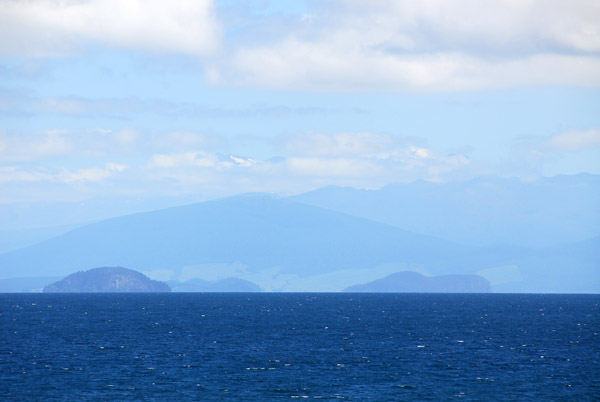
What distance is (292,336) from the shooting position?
151625 millimetres

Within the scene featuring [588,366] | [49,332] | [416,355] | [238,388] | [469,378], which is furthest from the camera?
[49,332]

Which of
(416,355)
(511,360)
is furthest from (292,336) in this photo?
(511,360)

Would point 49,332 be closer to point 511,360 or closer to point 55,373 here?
point 55,373

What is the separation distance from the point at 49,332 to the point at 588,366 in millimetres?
102040

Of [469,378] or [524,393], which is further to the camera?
[469,378]

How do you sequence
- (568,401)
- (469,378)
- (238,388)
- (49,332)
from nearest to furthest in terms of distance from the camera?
1. (568,401)
2. (238,388)
3. (469,378)
4. (49,332)

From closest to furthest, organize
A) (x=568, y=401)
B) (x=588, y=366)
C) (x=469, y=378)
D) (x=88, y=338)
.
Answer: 1. (x=568, y=401)
2. (x=469, y=378)
3. (x=588, y=366)
4. (x=88, y=338)

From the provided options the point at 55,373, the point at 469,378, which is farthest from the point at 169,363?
the point at 469,378

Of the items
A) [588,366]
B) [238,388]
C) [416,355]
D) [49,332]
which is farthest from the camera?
[49,332]

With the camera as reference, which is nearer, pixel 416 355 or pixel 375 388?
pixel 375 388

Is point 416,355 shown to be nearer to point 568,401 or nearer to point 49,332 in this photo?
point 568,401

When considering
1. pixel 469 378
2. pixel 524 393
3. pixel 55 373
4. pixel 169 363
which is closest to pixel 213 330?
pixel 169 363

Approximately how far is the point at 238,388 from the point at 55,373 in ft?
Answer: 84.1

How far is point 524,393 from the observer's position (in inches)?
3548
